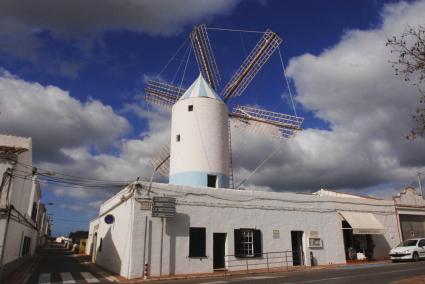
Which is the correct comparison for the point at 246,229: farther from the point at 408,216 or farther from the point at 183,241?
the point at 408,216

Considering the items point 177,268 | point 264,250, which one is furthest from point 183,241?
point 264,250

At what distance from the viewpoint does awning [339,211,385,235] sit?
995 inches

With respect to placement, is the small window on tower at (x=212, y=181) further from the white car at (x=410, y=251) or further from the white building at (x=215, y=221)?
the white car at (x=410, y=251)

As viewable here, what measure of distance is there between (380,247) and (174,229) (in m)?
17.1

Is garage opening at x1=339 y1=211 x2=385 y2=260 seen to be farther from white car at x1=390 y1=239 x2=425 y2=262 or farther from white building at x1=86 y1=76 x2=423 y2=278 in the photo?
white car at x1=390 y1=239 x2=425 y2=262

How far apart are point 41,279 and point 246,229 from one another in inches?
435

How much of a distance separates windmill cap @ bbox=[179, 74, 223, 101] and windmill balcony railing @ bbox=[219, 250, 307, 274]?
11.4m

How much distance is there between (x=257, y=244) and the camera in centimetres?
2177

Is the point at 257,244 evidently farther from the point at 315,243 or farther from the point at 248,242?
the point at 315,243

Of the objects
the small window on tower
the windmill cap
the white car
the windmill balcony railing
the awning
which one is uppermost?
the windmill cap

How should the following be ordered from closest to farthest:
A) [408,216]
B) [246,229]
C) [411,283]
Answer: [411,283] < [246,229] < [408,216]

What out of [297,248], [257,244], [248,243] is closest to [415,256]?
[297,248]

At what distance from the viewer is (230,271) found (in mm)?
20109

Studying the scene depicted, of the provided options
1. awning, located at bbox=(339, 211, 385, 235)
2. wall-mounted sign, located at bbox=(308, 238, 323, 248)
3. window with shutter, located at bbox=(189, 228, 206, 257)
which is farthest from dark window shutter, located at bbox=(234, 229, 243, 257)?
awning, located at bbox=(339, 211, 385, 235)
